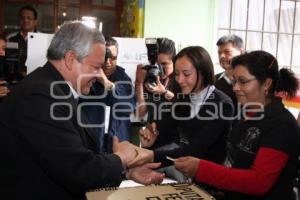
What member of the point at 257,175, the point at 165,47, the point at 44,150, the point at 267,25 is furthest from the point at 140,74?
the point at 267,25

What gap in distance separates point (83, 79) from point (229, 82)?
1.46 metres

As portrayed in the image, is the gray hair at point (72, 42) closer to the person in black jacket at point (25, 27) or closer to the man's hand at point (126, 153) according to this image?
the man's hand at point (126, 153)

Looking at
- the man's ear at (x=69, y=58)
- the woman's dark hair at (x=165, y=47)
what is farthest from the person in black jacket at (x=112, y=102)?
the man's ear at (x=69, y=58)

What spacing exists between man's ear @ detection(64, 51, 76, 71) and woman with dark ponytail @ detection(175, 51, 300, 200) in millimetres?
614

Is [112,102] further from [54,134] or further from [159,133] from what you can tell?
[54,134]

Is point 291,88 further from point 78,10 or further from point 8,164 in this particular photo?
point 78,10

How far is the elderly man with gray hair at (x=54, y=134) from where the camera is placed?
1.08 m

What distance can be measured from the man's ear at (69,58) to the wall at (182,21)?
2.68m

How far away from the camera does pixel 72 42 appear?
1237 mm

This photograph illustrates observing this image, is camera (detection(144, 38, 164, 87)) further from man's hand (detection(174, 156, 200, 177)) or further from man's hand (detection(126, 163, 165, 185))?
man's hand (detection(174, 156, 200, 177))

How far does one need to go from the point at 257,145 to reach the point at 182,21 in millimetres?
2847

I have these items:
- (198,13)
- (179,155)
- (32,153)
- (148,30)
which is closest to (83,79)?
(32,153)

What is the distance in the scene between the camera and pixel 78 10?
14.2 feet

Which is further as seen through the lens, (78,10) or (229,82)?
(78,10)
